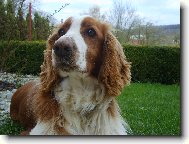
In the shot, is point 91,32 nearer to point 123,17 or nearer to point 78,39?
point 78,39

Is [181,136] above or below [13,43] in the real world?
below

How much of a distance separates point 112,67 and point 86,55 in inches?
6.4

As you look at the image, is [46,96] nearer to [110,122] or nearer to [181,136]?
[110,122]

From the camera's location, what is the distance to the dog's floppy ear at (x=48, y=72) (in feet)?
9.25

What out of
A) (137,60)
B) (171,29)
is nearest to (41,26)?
(137,60)

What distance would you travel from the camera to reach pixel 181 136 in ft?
9.72

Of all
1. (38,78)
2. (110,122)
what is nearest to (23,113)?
(38,78)

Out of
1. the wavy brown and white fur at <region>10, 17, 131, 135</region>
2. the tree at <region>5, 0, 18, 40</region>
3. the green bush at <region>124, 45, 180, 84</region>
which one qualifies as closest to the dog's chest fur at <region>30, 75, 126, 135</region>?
the wavy brown and white fur at <region>10, 17, 131, 135</region>

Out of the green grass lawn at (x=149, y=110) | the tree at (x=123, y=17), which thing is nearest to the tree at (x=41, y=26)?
the tree at (x=123, y=17)

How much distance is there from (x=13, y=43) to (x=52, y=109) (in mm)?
418

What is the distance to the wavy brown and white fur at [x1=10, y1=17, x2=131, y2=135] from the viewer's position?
277cm

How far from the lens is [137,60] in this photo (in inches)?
120

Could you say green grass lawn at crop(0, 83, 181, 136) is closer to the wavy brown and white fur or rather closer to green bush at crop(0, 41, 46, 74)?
the wavy brown and white fur

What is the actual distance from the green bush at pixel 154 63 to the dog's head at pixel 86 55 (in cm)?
14
